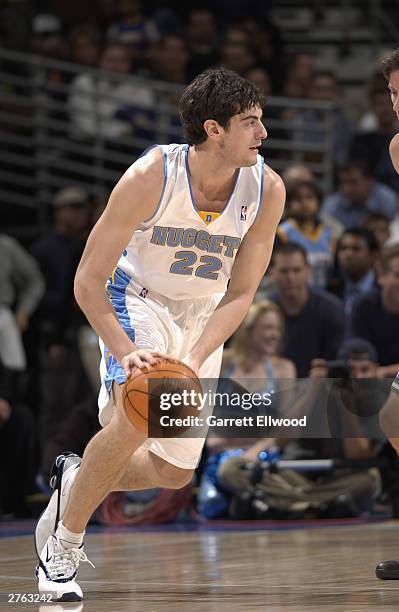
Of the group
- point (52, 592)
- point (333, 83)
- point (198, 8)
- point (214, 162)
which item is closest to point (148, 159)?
point (214, 162)

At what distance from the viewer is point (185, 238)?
4566 millimetres

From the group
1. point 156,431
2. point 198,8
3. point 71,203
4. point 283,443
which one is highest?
point 198,8

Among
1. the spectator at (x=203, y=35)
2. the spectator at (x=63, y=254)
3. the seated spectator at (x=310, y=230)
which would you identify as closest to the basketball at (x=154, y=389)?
the seated spectator at (x=310, y=230)

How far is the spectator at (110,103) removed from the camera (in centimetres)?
1059

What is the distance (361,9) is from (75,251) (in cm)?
541

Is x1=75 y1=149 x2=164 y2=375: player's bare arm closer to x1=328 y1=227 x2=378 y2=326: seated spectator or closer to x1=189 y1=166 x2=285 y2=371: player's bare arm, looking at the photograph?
x1=189 y1=166 x2=285 y2=371: player's bare arm

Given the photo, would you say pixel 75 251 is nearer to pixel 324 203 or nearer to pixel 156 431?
pixel 324 203

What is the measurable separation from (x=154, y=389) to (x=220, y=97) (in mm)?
1174

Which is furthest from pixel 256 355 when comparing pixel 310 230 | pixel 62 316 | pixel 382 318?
pixel 62 316

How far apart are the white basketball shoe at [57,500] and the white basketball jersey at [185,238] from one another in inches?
30.1

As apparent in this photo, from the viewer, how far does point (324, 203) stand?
32.1ft

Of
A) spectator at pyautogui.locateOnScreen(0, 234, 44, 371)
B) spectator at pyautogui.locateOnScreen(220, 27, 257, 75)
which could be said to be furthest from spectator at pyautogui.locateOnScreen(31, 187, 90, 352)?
spectator at pyautogui.locateOnScreen(220, 27, 257, 75)

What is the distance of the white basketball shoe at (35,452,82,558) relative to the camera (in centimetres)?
448

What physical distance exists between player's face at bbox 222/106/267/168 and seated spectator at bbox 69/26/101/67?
6922 millimetres
